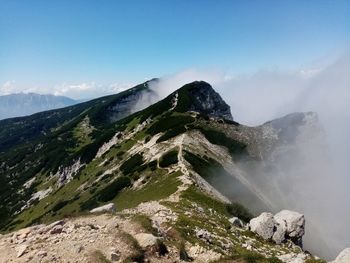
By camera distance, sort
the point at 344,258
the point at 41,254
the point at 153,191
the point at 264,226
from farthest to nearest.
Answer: the point at 153,191
the point at 264,226
the point at 344,258
the point at 41,254

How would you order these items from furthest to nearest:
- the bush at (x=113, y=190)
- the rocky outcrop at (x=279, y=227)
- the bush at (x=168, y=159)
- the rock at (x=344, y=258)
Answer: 1. the bush at (x=168, y=159)
2. the bush at (x=113, y=190)
3. the rocky outcrop at (x=279, y=227)
4. the rock at (x=344, y=258)

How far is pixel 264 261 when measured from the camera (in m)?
33.2

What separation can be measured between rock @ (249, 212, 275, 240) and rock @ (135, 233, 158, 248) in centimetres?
2582

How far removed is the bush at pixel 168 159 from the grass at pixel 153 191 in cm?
328

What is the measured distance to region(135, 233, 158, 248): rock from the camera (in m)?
32.7

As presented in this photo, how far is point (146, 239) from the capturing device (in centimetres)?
3319

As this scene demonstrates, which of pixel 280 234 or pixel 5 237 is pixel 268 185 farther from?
pixel 5 237

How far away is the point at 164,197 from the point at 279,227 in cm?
2045

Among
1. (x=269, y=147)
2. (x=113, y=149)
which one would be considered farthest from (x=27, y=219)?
(x=269, y=147)

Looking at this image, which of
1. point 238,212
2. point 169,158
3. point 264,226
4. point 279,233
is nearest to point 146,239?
point 264,226

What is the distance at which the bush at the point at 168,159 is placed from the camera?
319 ft

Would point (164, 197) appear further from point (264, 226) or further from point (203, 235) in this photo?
point (203, 235)

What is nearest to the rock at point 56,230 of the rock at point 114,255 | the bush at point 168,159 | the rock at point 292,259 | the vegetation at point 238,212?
the rock at point 114,255

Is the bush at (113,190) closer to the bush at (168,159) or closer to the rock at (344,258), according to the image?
the bush at (168,159)
